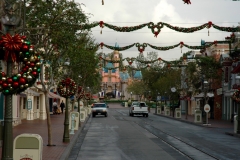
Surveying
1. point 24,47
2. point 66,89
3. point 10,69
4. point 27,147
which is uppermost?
point 24,47

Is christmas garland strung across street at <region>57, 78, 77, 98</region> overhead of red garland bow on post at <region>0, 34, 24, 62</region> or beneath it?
beneath

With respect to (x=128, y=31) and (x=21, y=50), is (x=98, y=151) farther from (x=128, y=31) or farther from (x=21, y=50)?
(x=21, y=50)

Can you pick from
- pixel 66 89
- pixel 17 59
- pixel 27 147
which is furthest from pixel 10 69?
pixel 66 89

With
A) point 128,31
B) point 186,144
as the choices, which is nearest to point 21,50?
point 186,144

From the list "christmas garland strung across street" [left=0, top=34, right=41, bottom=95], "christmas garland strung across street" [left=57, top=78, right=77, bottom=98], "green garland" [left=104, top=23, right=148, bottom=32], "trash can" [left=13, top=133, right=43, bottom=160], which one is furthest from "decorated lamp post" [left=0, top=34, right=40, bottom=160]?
"green garland" [left=104, top=23, right=148, bottom=32]

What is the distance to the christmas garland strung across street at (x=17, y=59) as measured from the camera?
10711 millimetres

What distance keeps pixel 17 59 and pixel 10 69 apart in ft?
0.92

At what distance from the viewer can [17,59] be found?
11.0 metres

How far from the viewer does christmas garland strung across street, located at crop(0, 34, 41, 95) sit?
1071cm

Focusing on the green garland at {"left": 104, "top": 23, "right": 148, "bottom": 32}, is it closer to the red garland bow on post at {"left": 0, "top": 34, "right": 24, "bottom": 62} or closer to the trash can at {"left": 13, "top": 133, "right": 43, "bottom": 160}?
the trash can at {"left": 13, "top": 133, "right": 43, "bottom": 160}

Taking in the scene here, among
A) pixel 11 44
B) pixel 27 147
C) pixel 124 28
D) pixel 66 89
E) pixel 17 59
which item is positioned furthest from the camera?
pixel 124 28

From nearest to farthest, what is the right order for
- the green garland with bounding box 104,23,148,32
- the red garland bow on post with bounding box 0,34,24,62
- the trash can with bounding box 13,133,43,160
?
1. the red garland bow on post with bounding box 0,34,24,62
2. the trash can with bounding box 13,133,43,160
3. the green garland with bounding box 104,23,148,32

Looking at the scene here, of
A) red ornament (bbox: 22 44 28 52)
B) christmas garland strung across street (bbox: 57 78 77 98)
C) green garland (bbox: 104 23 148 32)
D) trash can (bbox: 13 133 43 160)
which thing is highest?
green garland (bbox: 104 23 148 32)

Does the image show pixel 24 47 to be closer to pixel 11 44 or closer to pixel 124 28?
pixel 11 44
